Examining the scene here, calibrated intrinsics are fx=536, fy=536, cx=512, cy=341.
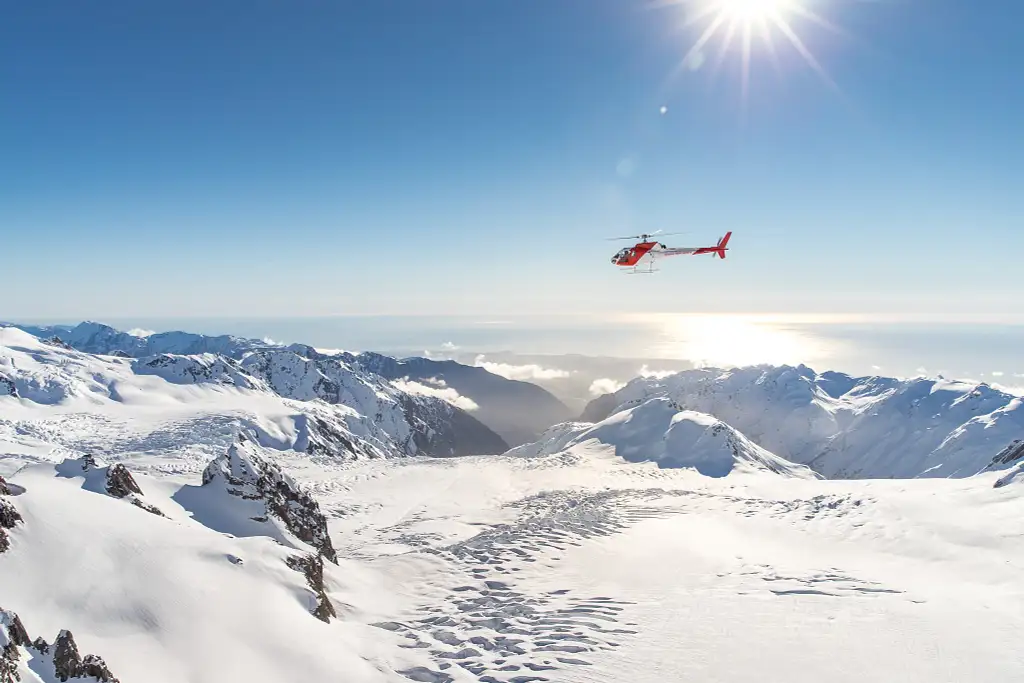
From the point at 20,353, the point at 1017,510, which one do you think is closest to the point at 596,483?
the point at 1017,510

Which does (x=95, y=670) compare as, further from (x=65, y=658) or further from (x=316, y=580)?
(x=316, y=580)

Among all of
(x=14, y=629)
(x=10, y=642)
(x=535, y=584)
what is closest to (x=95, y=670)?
(x=10, y=642)

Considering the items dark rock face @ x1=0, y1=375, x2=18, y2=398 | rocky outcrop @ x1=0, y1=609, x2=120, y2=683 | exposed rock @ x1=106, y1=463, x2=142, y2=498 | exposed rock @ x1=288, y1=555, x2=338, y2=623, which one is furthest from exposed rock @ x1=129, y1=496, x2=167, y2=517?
dark rock face @ x1=0, y1=375, x2=18, y2=398

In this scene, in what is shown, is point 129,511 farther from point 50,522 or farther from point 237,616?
point 237,616

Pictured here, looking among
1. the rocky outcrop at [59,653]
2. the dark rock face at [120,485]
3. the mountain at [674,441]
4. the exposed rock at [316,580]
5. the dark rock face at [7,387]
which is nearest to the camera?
the rocky outcrop at [59,653]

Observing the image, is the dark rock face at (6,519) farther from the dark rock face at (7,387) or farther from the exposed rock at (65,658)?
the dark rock face at (7,387)

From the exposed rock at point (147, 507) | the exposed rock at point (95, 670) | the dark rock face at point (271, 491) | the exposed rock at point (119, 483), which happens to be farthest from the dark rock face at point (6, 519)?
the dark rock face at point (271, 491)

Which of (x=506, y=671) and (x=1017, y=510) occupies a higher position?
(x=1017, y=510)
